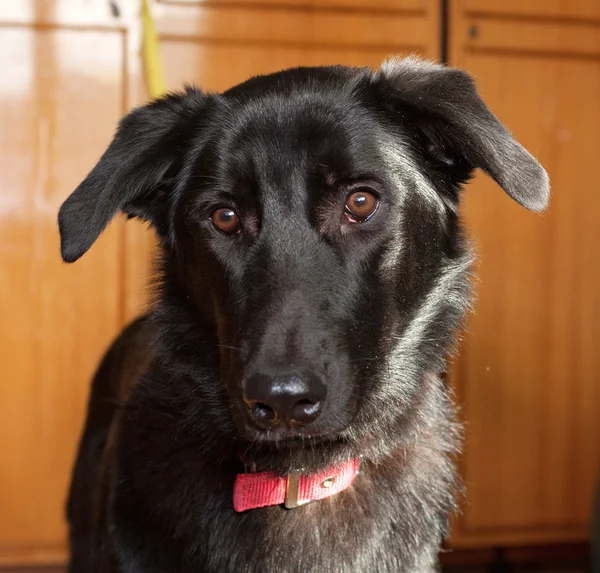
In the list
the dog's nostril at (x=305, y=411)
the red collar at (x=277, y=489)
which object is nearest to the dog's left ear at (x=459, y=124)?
the dog's nostril at (x=305, y=411)

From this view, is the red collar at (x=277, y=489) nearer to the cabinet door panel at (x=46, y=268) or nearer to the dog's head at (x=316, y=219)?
the dog's head at (x=316, y=219)

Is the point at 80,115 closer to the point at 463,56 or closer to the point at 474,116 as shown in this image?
the point at 463,56

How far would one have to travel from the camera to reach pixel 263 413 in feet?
3.96

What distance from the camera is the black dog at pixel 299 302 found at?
1326mm

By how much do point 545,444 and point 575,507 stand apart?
0.82ft

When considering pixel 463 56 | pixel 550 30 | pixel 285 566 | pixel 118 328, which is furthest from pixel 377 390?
pixel 550 30

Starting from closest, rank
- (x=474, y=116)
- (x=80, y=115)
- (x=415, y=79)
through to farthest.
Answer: (x=474, y=116) → (x=415, y=79) → (x=80, y=115)

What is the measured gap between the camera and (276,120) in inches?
55.9

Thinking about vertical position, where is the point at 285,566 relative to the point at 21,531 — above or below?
above

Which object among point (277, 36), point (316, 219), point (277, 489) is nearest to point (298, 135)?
point (316, 219)

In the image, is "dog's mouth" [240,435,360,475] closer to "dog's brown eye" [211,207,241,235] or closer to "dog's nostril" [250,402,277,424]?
"dog's nostril" [250,402,277,424]

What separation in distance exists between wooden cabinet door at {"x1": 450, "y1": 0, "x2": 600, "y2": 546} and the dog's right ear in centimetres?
142

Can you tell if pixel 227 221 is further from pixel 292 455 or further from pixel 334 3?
pixel 334 3

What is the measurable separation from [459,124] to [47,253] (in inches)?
65.3
